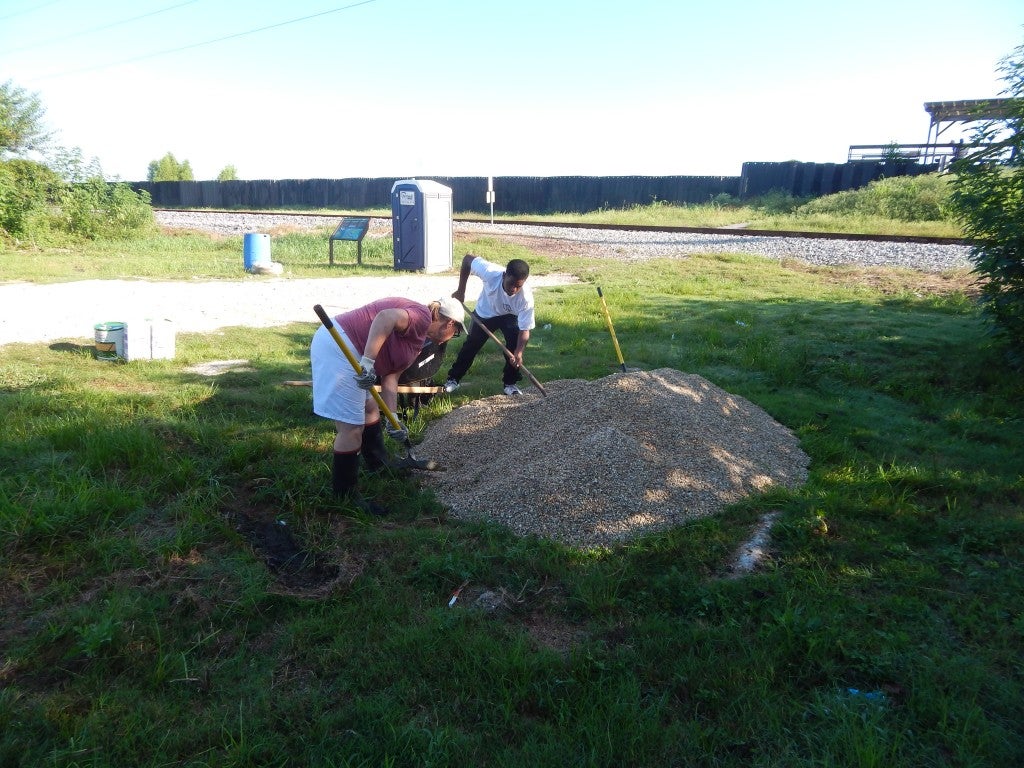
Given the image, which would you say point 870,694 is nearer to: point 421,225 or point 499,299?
point 499,299

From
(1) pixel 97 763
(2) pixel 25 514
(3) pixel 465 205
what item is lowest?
(1) pixel 97 763

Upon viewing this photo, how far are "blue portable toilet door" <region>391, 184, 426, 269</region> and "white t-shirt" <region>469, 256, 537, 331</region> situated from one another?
7.87 meters

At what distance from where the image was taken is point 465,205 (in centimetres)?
3212

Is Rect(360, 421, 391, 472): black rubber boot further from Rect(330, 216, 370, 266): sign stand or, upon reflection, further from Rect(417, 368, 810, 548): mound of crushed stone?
Rect(330, 216, 370, 266): sign stand

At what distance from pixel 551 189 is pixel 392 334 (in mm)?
27642

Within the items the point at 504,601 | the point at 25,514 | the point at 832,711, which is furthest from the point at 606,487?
the point at 25,514

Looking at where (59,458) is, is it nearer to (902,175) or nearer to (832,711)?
(832,711)

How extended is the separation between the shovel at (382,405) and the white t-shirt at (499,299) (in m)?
1.72

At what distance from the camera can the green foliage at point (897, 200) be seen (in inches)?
723

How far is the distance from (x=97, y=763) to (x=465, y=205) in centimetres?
3121

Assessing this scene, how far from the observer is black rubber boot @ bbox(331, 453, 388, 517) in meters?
4.10

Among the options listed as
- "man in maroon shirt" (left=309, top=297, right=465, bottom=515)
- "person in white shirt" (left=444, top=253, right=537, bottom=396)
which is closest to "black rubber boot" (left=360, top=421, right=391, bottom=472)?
"man in maroon shirt" (left=309, top=297, right=465, bottom=515)

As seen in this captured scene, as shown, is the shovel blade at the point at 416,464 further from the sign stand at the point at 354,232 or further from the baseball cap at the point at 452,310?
the sign stand at the point at 354,232

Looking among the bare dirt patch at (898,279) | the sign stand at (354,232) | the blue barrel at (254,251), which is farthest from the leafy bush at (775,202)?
the blue barrel at (254,251)
